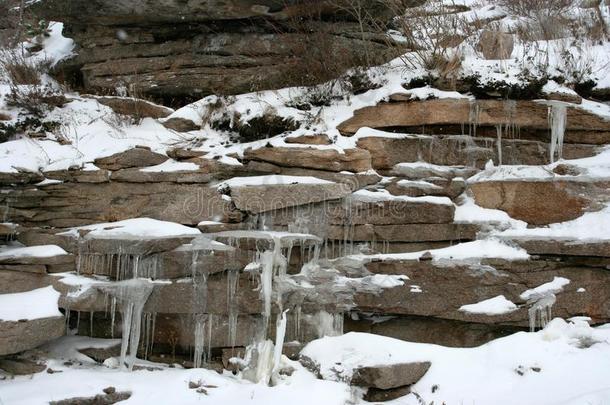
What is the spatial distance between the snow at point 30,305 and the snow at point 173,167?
6.36 ft

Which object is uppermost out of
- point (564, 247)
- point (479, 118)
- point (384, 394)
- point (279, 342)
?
point (479, 118)

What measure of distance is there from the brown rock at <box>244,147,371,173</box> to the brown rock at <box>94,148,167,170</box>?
1608mm

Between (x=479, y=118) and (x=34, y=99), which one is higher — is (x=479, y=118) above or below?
below

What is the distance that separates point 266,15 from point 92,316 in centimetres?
534

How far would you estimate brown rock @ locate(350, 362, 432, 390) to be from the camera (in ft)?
17.3

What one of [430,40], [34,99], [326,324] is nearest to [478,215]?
[326,324]

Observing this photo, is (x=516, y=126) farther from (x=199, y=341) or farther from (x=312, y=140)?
(x=199, y=341)

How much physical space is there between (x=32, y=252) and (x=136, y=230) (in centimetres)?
118

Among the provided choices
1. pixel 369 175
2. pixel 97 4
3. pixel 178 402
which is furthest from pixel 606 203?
pixel 97 4

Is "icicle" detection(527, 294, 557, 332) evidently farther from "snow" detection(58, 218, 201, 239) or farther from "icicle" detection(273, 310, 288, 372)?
"snow" detection(58, 218, 201, 239)

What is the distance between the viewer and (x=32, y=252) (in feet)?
20.3

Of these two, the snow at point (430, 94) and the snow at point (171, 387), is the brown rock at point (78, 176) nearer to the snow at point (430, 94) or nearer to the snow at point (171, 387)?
the snow at point (171, 387)

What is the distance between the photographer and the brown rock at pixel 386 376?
5.28 m

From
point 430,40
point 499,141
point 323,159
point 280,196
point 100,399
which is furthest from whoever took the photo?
point 430,40
